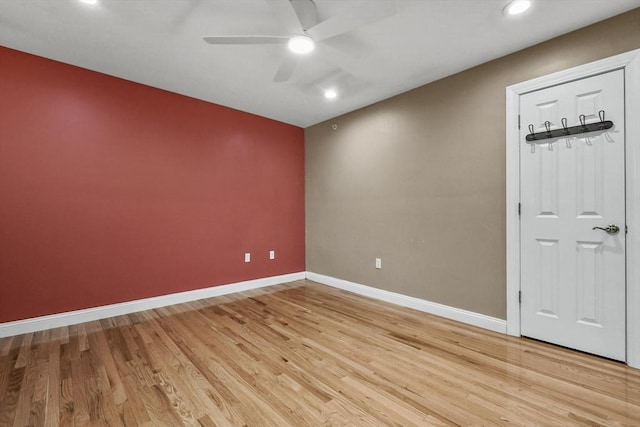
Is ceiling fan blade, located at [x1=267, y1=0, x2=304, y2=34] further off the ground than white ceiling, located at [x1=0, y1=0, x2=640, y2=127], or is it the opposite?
white ceiling, located at [x1=0, y1=0, x2=640, y2=127]

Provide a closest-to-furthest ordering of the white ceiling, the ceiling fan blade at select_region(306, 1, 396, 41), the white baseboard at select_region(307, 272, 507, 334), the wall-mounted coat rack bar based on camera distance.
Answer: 1. the ceiling fan blade at select_region(306, 1, 396, 41)
2. the white ceiling
3. the wall-mounted coat rack bar
4. the white baseboard at select_region(307, 272, 507, 334)

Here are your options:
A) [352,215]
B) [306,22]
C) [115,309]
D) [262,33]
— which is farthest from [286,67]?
[115,309]

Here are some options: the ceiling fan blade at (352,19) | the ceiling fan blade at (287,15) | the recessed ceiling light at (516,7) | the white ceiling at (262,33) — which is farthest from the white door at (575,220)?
the ceiling fan blade at (287,15)

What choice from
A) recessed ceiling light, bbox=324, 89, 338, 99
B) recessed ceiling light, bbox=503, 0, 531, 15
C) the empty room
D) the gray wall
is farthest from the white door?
recessed ceiling light, bbox=324, 89, 338, 99

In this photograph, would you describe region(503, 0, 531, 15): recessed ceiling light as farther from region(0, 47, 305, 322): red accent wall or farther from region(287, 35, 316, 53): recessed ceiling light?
region(0, 47, 305, 322): red accent wall

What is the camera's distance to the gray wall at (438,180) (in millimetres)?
2553

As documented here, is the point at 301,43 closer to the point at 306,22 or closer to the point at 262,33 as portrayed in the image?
the point at 306,22

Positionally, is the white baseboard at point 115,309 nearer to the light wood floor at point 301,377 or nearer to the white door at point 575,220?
the light wood floor at point 301,377

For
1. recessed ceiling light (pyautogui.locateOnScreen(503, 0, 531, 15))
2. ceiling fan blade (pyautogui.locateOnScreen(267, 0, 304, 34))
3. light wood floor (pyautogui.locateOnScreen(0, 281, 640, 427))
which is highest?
recessed ceiling light (pyautogui.locateOnScreen(503, 0, 531, 15))

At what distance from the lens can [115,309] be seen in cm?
304

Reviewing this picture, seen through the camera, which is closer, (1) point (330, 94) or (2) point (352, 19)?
(2) point (352, 19)

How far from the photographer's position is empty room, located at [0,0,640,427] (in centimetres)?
182

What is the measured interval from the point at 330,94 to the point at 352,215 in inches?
65.1

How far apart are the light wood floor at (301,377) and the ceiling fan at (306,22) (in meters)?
2.37
